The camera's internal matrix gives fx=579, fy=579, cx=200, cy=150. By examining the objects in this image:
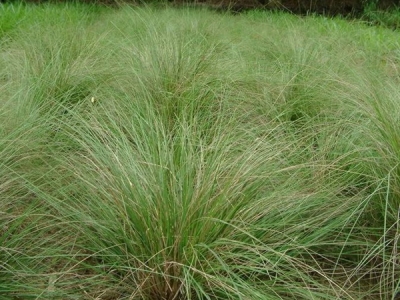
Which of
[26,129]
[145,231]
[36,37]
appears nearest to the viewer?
[145,231]

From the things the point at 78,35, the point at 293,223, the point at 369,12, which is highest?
the point at 293,223

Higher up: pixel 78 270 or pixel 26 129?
pixel 26 129

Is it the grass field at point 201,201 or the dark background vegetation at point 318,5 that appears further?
the dark background vegetation at point 318,5

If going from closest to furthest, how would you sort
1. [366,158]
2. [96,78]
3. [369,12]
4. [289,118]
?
[366,158] < [289,118] < [96,78] < [369,12]

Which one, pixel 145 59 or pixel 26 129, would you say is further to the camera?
pixel 145 59

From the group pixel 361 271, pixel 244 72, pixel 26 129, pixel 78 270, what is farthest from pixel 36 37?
pixel 361 271

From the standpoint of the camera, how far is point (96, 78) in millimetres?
3279

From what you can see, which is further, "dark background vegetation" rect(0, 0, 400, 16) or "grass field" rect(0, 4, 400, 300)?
"dark background vegetation" rect(0, 0, 400, 16)

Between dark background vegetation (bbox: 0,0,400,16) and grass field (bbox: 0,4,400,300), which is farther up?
grass field (bbox: 0,4,400,300)

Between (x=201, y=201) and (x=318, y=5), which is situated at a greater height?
(x=201, y=201)

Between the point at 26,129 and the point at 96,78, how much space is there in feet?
3.20

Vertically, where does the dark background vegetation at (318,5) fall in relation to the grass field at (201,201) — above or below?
below

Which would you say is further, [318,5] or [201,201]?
[318,5]

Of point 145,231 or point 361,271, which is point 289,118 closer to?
point 361,271
